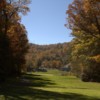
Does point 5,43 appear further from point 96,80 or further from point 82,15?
point 96,80

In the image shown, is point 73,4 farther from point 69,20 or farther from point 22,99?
point 22,99

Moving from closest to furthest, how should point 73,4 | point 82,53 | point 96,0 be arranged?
point 96,0 < point 73,4 < point 82,53

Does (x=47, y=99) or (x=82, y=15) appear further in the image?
(x=82, y=15)

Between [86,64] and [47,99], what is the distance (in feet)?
144

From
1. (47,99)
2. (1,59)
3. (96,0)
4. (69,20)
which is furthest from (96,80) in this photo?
(47,99)

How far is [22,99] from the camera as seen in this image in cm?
2164

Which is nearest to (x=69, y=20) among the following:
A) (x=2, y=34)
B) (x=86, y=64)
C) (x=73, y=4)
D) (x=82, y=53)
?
(x=73, y=4)

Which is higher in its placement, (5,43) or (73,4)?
(73,4)

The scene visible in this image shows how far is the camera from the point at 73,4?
3231cm

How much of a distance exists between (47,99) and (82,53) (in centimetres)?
3988

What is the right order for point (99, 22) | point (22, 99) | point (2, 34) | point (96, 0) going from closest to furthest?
1. point (22, 99)
2. point (96, 0)
3. point (99, 22)
4. point (2, 34)

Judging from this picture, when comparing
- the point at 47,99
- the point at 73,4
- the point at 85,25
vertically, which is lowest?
the point at 47,99

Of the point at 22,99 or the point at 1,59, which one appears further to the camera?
the point at 1,59

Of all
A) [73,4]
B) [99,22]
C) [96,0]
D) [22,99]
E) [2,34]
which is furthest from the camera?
[2,34]
